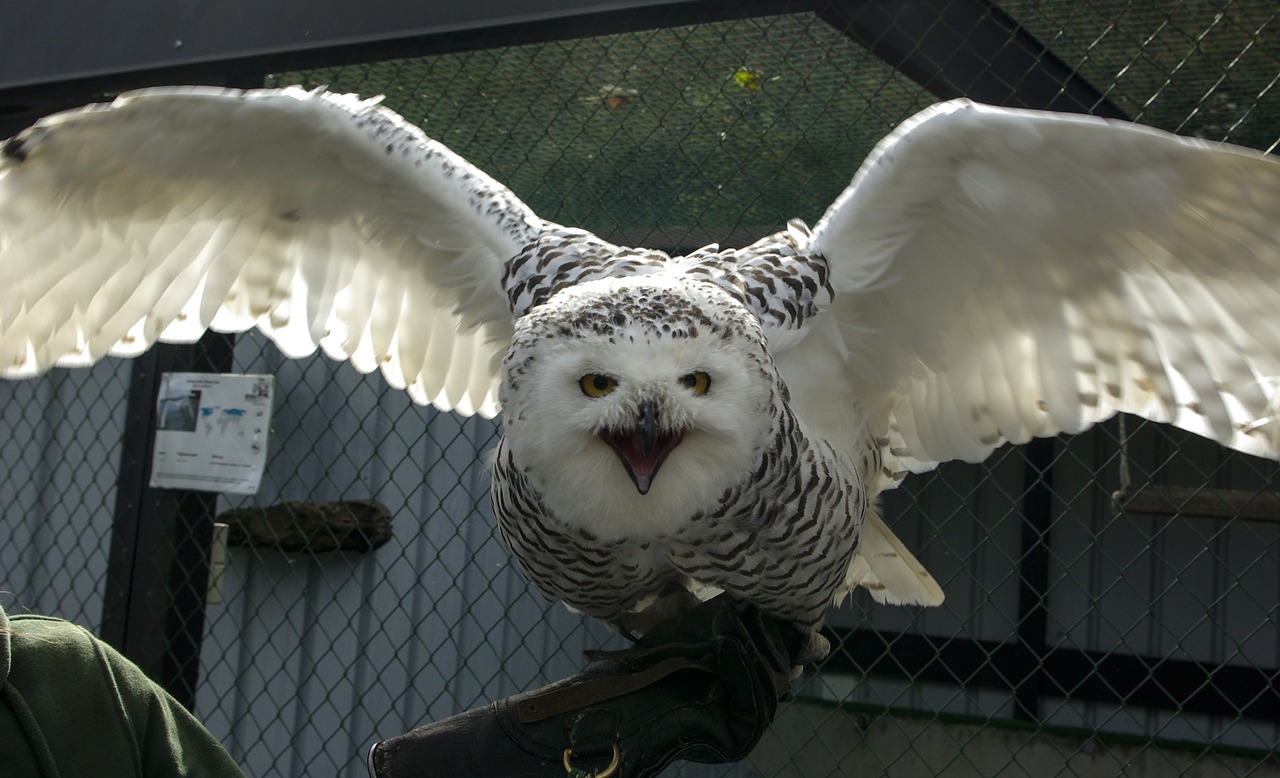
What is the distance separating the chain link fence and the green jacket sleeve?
1680 millimetres

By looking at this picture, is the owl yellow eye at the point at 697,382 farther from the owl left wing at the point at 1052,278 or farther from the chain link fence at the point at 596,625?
the chain link fence at the point at 596,625

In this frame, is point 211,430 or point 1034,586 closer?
point 211,430

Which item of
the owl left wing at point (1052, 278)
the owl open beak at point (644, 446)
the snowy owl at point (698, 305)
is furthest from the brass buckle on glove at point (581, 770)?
the owl left wing at point (1052, 278)

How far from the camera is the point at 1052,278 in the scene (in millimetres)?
2189

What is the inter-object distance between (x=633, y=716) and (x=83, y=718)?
920mm

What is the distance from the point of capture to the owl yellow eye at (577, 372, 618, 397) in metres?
1.61

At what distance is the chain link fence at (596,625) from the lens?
→ 3168mm

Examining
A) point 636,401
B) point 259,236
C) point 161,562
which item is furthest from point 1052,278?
point 161,562

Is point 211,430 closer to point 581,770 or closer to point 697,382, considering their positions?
point 581,770

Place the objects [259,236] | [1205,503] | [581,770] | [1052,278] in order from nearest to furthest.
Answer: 1. [581,770]
2. [1052,278]
3. [259,236]
4. [1205,503]

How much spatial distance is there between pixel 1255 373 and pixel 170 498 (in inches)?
144

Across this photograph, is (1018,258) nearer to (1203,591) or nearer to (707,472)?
(707,472)

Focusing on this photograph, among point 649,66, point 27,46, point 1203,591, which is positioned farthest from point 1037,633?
point 27,46

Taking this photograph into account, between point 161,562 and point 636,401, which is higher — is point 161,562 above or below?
below
